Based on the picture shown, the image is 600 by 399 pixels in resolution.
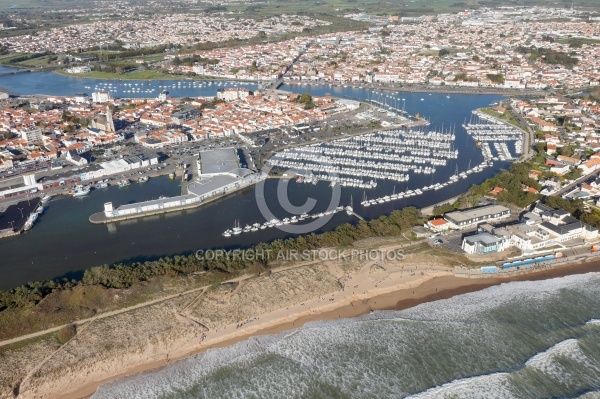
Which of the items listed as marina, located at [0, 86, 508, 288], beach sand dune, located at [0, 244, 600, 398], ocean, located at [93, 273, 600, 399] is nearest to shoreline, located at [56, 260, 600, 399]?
beach sand dune, located at [0, 244, 600, 398]

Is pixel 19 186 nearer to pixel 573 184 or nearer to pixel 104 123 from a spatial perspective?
pixel 104 123

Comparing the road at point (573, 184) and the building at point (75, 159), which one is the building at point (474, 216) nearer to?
the road at point (573, 184)

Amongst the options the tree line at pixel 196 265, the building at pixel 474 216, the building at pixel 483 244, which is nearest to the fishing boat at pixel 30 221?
the tree line at pixel 196 265

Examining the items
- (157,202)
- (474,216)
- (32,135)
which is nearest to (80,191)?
(157,202)

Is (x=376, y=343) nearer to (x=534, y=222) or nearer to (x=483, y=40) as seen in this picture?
(x=534, y=222)

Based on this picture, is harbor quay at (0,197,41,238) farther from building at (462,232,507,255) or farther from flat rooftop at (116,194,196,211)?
building at (462,232,507,255)
